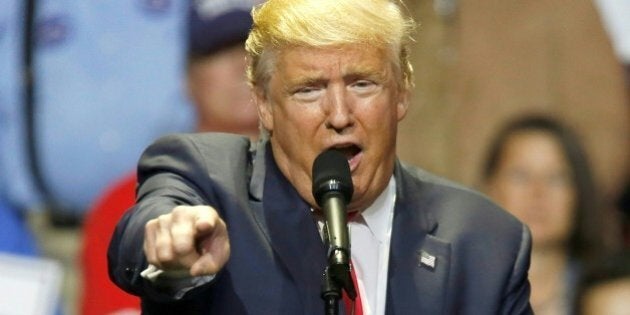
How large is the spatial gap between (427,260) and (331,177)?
16.5 inches

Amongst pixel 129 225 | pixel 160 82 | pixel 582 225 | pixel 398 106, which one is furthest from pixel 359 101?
pixel 582 225

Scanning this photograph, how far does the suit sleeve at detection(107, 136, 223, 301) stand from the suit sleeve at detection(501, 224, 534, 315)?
1.81 ft

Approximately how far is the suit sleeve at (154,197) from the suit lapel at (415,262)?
0.34 m

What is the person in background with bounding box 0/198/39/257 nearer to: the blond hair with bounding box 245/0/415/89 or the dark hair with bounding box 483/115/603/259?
the dark hair with bounding box 483/115/603/259

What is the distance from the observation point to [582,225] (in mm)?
4371

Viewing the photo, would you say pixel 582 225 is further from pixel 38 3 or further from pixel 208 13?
pixel 38 3

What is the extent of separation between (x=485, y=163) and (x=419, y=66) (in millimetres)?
369

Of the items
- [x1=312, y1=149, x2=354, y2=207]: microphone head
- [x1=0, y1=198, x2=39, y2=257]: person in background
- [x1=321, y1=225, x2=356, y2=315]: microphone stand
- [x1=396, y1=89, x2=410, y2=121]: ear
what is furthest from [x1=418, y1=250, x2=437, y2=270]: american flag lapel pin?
[x1=0, y1=198, x2=39, y2=257]: person in background

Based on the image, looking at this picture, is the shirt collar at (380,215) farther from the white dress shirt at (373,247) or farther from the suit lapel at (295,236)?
the suit lapel at (295,236)

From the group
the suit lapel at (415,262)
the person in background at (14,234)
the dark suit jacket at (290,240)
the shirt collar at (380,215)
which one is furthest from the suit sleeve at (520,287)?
the person in background at (14,234)

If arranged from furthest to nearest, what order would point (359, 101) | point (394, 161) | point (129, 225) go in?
point (394, 161)
point (359, 101)
point (129, 225)

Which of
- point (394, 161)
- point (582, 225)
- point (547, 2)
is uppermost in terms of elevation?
point (394, 161)

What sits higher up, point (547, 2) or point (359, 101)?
point (359, 101)

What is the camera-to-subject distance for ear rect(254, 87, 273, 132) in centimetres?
249
